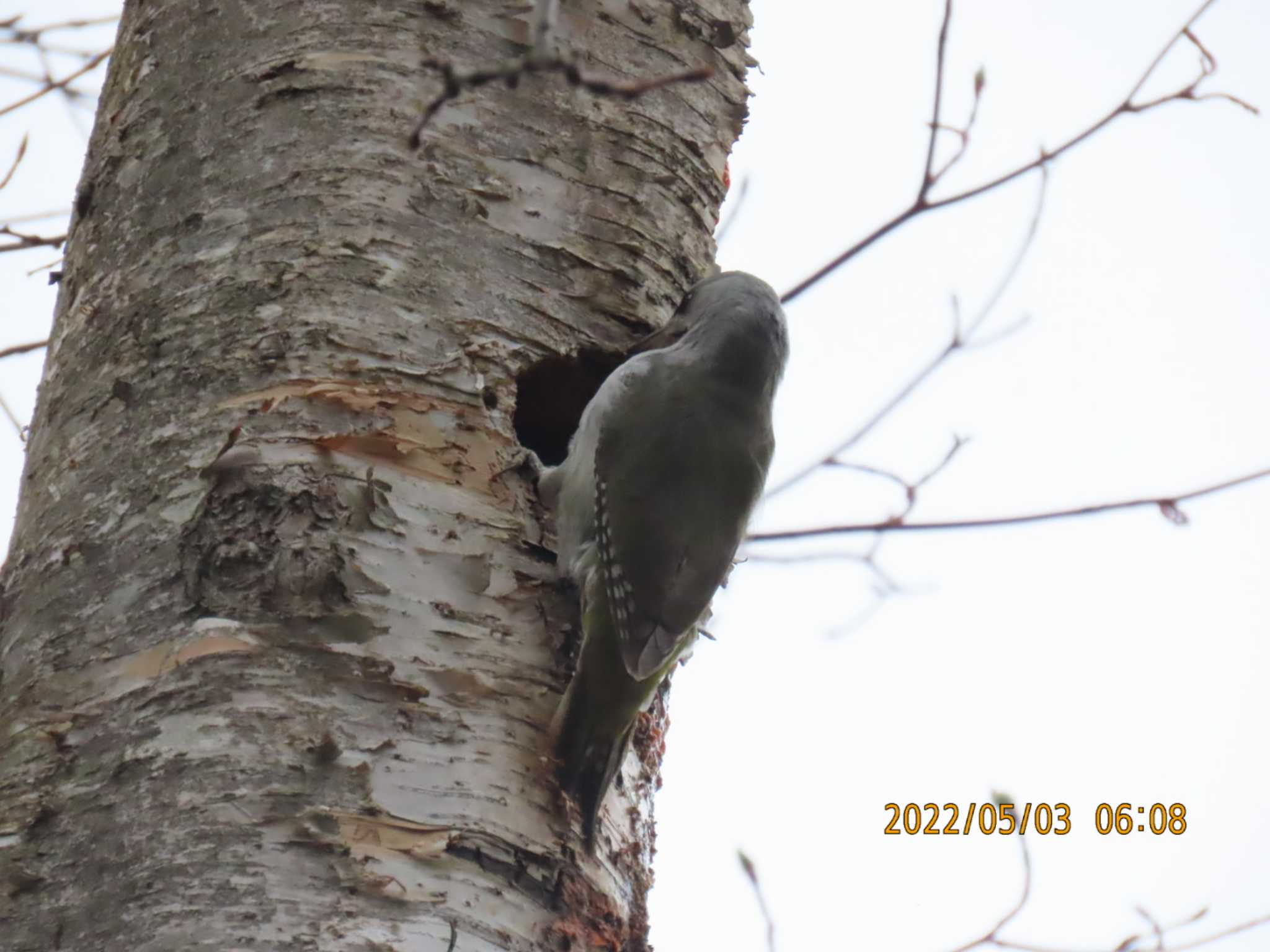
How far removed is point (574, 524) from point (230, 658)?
1.05 meters

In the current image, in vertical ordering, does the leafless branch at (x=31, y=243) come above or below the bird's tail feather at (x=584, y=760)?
above

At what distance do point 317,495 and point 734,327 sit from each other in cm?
149

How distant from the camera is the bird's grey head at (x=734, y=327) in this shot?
351 centimetres

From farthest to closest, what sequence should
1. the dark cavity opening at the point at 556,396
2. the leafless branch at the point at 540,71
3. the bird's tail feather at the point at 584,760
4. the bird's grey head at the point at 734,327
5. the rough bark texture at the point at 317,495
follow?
the bird's grey head at the point at 734,327 < the dark cavity opening at the point at 556,396 < the bird's tail feather at the point at 584,760 < the rough bark texture at the point at 317,495 < the leafless branch at the point at 540,71

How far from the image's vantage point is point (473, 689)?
2.46 metres

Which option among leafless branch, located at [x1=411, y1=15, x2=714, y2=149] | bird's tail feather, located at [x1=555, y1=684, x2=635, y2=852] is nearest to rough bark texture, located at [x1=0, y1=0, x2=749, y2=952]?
bird's tail feather, located at [x1=555, y1=684, x2=635, y2=852]

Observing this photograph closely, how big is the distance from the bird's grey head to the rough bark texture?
0.11m

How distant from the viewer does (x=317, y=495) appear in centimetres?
250

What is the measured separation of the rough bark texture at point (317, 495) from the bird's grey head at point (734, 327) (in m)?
0.11

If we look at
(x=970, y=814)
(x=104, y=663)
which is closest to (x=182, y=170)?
(x=104, y=663)

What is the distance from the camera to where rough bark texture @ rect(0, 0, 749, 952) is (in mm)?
2172

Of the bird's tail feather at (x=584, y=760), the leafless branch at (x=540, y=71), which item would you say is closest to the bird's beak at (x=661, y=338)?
the bird's tail feather at (x=584, y=760)

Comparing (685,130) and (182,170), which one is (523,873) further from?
(685,130)

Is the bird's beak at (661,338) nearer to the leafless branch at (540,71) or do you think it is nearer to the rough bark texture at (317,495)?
the rough bark texture at (317,495)
